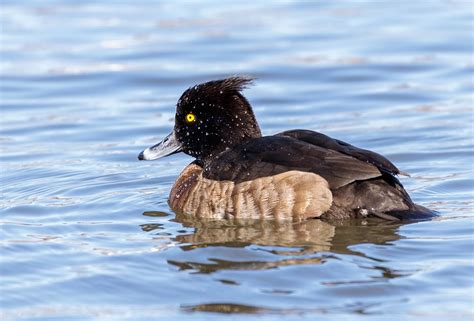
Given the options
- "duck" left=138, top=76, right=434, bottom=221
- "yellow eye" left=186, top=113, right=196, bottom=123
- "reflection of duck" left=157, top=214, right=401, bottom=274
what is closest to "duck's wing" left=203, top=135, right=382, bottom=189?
"duck" left=138, top=76, right=434, bottom=221

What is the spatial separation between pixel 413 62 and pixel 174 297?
9.19m

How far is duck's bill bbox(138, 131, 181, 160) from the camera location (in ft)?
29.5

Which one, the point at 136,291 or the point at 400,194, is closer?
the point at 136,291

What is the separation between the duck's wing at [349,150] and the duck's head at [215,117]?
460 millimetres

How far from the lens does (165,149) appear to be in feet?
29.7

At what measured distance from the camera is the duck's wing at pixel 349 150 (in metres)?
7.68

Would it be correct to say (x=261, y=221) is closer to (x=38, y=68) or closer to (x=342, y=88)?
(x=342, y=88)

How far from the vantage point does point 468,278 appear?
6.42 m

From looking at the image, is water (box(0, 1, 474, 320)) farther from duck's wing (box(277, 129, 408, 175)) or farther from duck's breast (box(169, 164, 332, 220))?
duck's wing (box(277, 129, 408, 175))

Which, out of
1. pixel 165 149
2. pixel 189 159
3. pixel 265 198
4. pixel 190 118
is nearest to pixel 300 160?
pixel 265 198

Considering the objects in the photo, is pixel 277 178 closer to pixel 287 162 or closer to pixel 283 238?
pixel 287 162

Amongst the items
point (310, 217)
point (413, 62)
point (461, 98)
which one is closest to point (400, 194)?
point (310, 217)

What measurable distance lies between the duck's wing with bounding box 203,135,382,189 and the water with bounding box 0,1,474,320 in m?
0.40

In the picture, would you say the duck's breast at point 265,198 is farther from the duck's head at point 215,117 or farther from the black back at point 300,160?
the duck's head at point 215,117
